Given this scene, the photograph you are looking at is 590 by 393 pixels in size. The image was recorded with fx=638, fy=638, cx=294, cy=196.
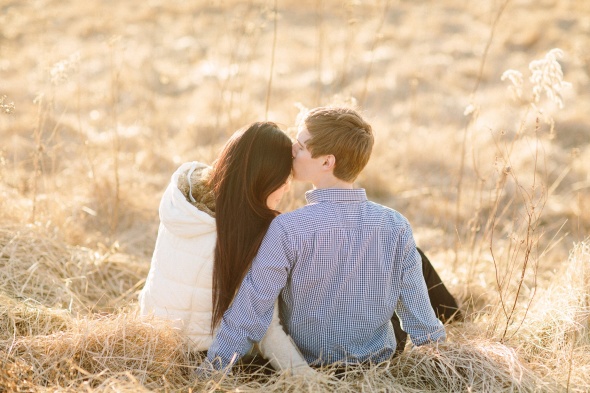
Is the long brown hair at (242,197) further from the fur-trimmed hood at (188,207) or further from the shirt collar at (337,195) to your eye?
the shirt collar at (337,195)

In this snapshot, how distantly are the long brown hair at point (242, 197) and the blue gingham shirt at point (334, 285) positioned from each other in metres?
0.06

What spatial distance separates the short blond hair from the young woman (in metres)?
0.12

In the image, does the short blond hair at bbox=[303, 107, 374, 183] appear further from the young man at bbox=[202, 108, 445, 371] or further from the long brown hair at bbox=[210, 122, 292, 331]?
the long brown hair at bbox=[210, 122, 292, 331]

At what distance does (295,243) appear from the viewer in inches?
83.7

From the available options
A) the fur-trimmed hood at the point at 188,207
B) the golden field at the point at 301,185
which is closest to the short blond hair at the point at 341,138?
the fur-trimmed hood at the point at 188,207

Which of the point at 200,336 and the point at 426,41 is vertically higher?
the point at 426,41

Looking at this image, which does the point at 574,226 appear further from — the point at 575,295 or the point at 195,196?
the point at 195,196

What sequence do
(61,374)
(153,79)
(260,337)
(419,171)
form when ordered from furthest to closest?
(153,79)
(419,171)
(260,337)
(61,374)

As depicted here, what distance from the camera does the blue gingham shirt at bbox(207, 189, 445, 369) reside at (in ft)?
7.02

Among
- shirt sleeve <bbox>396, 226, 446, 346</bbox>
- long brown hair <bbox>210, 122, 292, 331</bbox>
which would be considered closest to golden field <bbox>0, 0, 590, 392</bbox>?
shirt sleeve <bbox>396, 226, 446, 346</bbox>

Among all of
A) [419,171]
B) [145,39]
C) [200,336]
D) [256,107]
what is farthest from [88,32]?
[200,336]

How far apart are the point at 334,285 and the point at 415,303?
1.01 ft

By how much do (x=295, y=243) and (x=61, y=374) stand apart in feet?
2.79

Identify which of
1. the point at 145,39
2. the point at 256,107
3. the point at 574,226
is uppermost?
the point at 145,39
